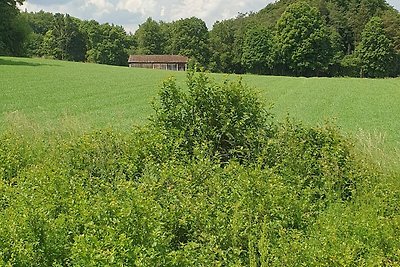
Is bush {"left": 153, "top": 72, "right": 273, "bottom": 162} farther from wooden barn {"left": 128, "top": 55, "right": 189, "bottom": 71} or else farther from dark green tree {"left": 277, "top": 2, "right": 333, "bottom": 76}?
wooden barn {"left": 128, "top": 55, "right": 189, "bottom": 71}

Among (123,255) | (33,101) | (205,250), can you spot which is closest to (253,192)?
(205,250)

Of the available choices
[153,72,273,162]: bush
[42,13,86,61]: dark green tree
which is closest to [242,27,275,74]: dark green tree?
[42,13,86,61]: dark green tree

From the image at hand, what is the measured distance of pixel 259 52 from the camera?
91.2 meters

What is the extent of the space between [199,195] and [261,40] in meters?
88.7

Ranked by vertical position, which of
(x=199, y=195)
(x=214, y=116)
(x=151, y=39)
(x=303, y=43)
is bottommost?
(x=199, y=195)

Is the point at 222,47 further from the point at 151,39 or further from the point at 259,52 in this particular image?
the point at 151,39

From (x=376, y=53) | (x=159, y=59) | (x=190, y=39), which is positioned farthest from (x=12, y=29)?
(x=376, y=53)

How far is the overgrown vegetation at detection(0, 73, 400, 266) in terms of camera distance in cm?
473

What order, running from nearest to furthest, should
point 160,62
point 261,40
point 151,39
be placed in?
1. point 261,40
2. point 160,62
3. point 151,39

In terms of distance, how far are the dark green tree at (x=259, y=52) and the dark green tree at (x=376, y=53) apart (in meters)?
16.3

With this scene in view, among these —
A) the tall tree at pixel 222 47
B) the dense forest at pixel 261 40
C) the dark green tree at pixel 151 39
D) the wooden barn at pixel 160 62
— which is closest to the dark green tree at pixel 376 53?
the dense forest at pixel 261 40

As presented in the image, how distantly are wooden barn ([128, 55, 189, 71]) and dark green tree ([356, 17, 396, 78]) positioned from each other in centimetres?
3544

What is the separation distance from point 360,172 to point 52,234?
489 cm

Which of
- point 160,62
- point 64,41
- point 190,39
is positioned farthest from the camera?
point 64,41
